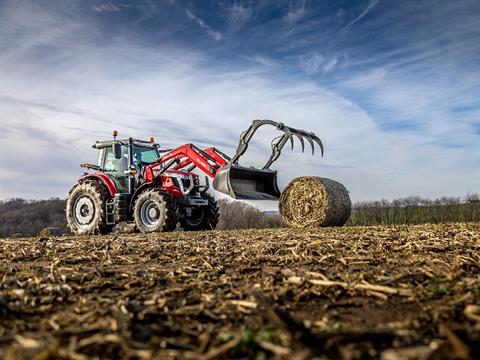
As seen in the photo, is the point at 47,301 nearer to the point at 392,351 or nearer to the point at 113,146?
the point at 392,351

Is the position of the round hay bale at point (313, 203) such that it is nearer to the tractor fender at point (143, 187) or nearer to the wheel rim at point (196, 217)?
the wheel rim at point (196, 217)

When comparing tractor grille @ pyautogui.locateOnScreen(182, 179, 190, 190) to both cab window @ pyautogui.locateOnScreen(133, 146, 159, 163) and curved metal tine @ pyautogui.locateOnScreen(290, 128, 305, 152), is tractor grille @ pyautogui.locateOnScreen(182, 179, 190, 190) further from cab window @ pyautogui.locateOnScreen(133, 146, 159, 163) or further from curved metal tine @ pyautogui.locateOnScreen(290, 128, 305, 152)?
curved metal tine @ pyautogui.locateOnScreen(290, 128, 305, 152)

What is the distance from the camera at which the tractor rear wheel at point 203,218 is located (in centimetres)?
1377

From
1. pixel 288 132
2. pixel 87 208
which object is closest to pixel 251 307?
pixel 288 132

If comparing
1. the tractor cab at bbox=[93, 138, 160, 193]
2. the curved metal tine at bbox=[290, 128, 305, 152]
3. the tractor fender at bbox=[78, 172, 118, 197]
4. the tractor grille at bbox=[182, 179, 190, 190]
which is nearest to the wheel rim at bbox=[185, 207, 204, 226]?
the tractor grille at bbox=[182, 179, 190, 190]

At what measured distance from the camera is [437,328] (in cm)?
231

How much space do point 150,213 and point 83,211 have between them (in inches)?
117

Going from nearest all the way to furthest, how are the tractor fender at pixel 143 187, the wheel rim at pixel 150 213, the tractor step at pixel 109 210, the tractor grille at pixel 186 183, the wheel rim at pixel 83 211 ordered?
the wheel rim at pixel 150 213 → the tractor fender at pixel 143 187 → the tractor grille at pixel 186 183 → the tractor step at pixel 109 210 → the wheel rim at pixel 83 211

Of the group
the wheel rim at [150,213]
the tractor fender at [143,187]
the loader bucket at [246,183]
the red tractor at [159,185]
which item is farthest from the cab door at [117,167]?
the loader bucket at [246,183]

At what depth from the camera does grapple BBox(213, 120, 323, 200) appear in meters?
11.8

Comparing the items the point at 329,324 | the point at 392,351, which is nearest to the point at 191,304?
the point at 329,324

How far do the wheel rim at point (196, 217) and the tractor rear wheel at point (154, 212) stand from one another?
1.51 metres

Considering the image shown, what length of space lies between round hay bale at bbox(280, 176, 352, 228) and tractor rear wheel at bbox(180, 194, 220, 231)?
2303 mm

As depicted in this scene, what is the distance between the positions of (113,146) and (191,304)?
1109cm
